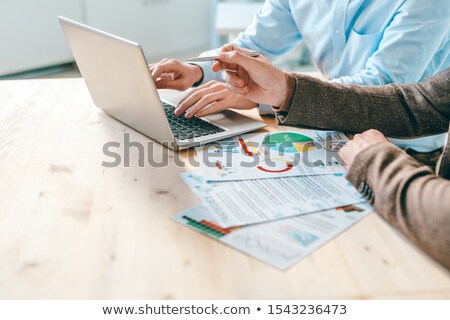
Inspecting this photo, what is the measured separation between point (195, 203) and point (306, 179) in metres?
0.21

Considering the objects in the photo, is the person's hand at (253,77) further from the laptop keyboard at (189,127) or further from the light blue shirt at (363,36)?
the light blue shirt at (363,36)

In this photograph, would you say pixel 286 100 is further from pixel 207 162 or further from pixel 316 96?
pixel 207 162

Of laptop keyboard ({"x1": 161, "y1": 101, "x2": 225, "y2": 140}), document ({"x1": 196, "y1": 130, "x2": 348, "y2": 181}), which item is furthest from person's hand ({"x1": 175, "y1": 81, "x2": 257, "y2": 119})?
document ({"x1": 196, "y1": 130, "x2": 348, "y2": 181})

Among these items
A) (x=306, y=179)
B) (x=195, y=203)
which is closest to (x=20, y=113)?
(x=195, y=203)

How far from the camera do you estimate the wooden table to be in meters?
0.62

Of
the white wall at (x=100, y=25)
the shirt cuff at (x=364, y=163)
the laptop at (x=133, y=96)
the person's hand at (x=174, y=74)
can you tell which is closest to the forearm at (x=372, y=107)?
the laptop at (x=133, y=96)

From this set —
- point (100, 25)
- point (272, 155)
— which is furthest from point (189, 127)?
point (100, 25)

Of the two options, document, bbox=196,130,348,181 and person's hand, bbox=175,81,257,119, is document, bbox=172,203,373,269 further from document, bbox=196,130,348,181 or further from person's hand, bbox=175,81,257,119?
person's hand, bbox=175,81,257,119

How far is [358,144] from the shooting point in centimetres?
95

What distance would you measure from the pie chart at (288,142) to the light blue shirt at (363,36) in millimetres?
264

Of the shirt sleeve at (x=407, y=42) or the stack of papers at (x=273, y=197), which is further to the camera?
the shirt sleeve at (x=407, y=42)

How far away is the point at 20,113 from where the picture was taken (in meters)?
1.19

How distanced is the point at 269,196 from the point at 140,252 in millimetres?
242

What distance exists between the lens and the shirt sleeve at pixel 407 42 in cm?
120
